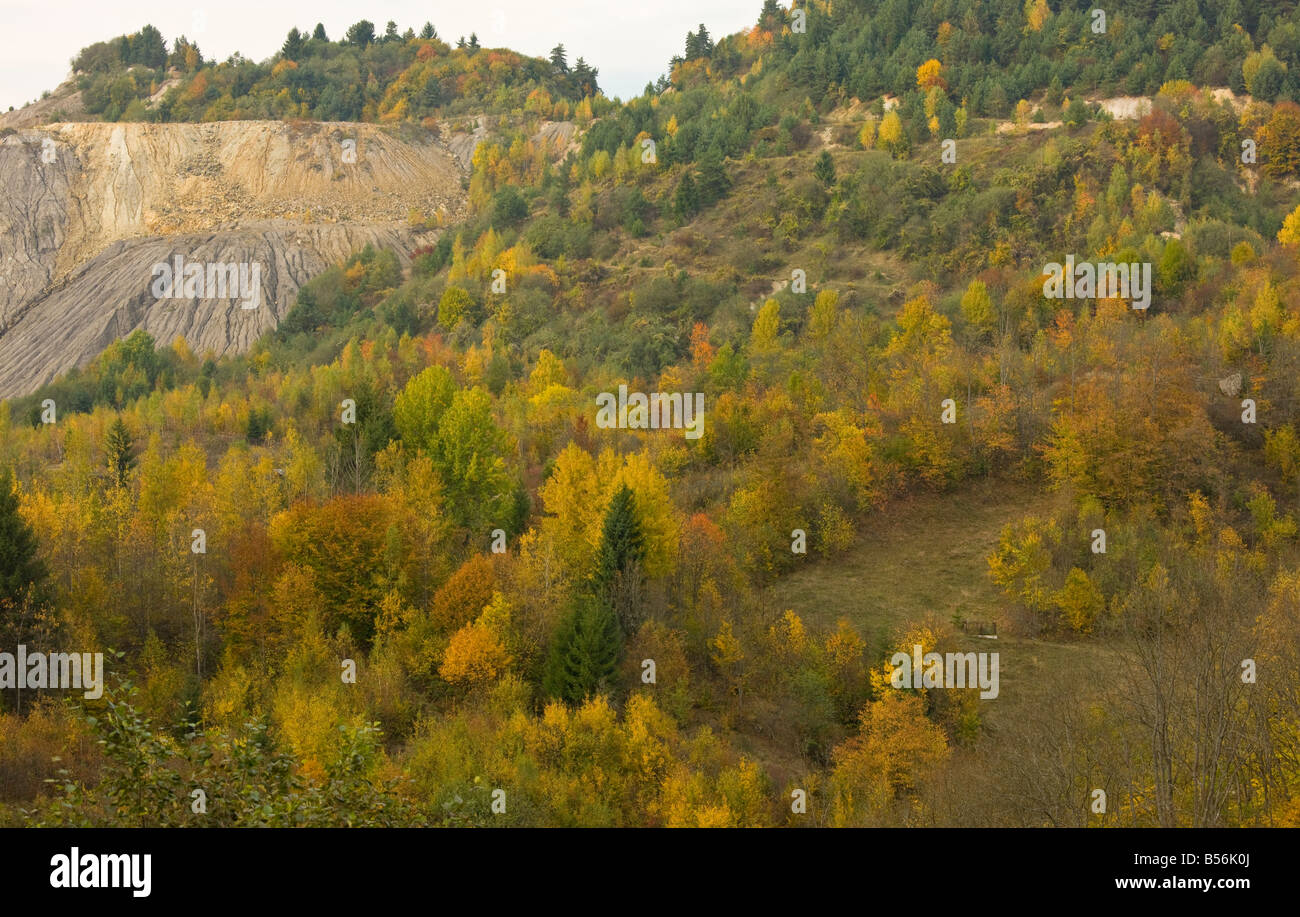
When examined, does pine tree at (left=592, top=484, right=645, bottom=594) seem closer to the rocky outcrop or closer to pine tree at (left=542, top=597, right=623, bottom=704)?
pine tree at (left=542, top=597, right=623, bottom=704)

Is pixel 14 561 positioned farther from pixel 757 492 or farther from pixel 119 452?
pixel 757 492

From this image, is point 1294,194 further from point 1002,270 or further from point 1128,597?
point 1128,597

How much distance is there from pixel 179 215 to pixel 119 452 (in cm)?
8533

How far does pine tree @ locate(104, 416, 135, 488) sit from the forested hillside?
2.12ft

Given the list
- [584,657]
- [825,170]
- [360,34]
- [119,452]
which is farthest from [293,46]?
[584,657]

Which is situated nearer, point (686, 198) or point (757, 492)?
point (757, 492)

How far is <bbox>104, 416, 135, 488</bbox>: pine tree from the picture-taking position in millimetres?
58381

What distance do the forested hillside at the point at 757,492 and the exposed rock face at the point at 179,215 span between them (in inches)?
340

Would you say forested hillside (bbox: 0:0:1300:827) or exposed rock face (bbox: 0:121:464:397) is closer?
forested hillside (bbox: 0:0:1300:827)

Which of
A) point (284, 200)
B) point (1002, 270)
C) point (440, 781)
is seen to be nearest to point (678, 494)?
point (440, 781)

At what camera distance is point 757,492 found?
57.9 meters

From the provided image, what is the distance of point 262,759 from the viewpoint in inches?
603

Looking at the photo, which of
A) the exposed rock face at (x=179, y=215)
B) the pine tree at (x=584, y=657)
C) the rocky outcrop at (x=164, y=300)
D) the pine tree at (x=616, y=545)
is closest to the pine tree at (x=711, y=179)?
the rocky outcrop at (x=164, y=300)

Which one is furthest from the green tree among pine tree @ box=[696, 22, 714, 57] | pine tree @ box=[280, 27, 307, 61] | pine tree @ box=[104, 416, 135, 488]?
pine tree @ box=[104, 416, 135, 488]
